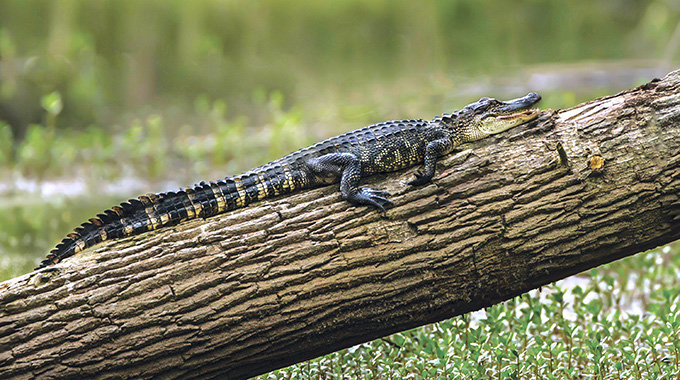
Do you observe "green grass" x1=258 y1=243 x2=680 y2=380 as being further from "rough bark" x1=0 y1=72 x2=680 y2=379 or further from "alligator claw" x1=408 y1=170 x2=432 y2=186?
"alligator claw" x1=408 y1=170 x2=432 y2=186

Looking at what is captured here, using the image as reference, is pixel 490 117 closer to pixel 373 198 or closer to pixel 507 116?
pixel 507 116

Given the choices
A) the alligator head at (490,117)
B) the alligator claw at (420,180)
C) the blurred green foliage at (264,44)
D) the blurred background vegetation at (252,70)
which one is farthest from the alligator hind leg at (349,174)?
the blurred green foliage at (264,44)

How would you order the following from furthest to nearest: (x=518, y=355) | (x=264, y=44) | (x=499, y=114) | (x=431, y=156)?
1. (x=264, y=44)
2. (x=499, y=114)
3. (x=431, y=156)
4. (x=518, y=355)

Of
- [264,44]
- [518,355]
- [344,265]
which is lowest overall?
[518,355]

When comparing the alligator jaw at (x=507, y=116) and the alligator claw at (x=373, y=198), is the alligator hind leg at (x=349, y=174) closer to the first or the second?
the alligator claw at (x=373, y=198)

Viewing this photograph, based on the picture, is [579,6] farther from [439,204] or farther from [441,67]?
[439,204]

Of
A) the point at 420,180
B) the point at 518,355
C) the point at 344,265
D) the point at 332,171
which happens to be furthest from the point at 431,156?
the point at 518,355

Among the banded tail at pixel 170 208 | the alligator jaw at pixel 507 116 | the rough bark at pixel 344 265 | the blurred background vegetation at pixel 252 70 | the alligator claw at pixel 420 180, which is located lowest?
the rough bark at pixel 344 265

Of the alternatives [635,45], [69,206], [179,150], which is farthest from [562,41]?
[69,206]
